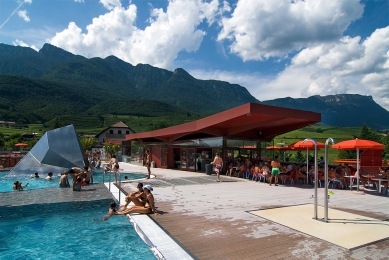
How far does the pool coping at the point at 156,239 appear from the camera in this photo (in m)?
4.46

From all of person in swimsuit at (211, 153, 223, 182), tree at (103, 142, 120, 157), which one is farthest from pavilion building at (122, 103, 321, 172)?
tree at (103, 142, 120, 157)

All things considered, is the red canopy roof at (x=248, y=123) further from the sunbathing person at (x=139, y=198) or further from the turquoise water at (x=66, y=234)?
the turquoise water at (x=66, y=234)

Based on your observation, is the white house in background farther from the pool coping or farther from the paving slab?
the paving slab

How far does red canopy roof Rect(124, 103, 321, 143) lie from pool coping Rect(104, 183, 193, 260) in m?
6.64

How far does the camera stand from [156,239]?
17.0ft

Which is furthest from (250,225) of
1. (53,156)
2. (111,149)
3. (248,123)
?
(111,149)

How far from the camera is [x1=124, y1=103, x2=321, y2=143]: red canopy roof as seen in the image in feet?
39.2

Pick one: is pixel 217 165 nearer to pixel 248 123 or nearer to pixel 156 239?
pixel 248 123

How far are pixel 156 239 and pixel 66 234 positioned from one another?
9.16 feet

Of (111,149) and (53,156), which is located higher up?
(111,149)

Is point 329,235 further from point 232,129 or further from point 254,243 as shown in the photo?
point 232,129

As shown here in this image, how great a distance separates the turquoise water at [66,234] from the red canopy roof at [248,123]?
702cm

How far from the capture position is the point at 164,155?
22.6 meters

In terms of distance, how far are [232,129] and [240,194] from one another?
274 inches
